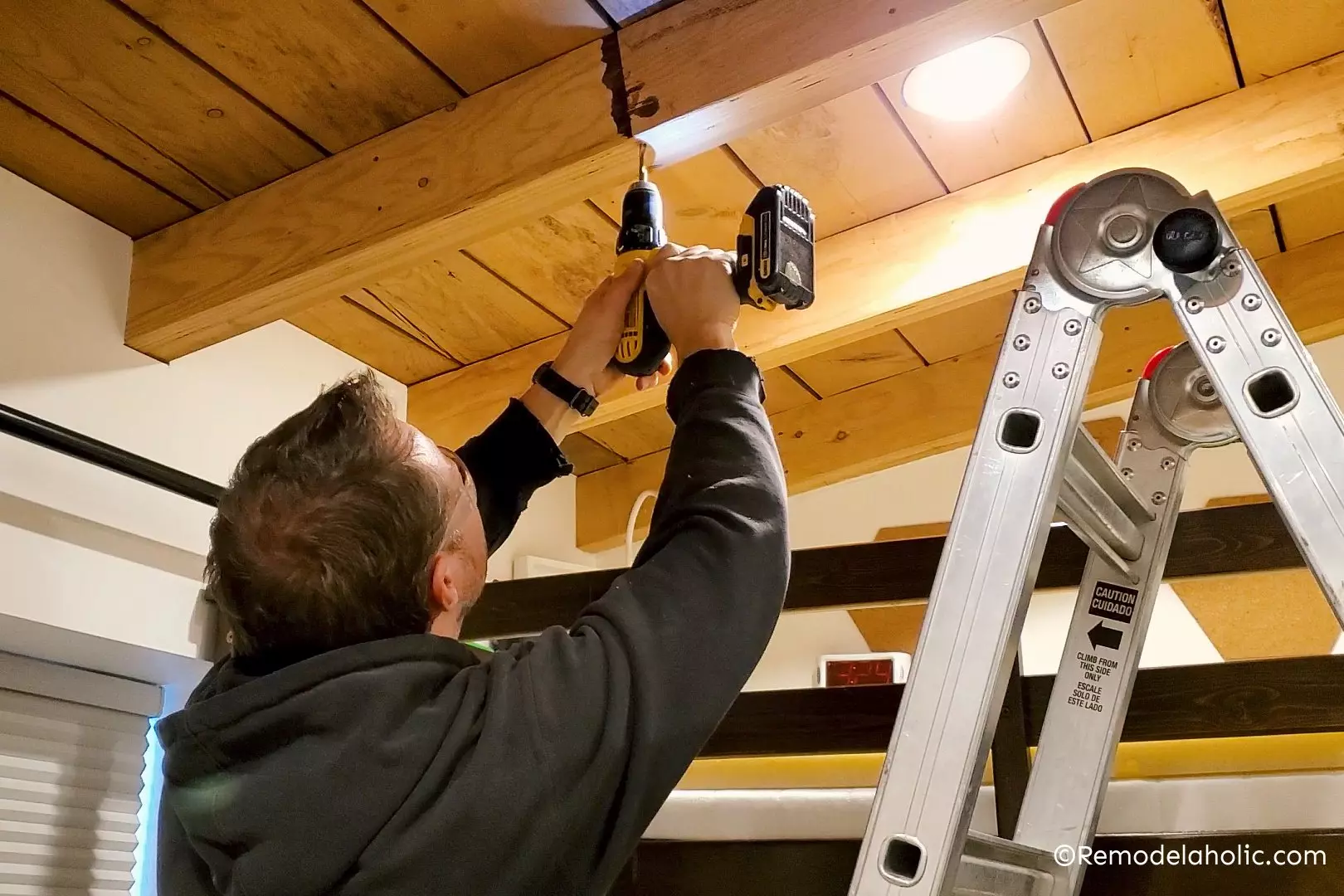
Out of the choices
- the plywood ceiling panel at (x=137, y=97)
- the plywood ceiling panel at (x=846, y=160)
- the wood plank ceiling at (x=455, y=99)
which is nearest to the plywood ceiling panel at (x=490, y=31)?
the wood plank ceiling at (x=455, y=99)

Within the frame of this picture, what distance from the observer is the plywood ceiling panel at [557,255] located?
2.05 metres

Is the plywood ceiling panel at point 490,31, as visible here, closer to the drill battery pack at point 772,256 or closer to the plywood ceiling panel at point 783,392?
the drill battery pack at point 772,256

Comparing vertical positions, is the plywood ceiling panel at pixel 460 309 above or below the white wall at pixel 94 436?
above

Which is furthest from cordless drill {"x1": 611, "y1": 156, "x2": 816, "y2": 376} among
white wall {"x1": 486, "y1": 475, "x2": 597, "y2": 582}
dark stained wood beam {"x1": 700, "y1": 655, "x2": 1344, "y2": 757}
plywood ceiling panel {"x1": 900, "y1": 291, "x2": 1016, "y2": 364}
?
white wall {"x1": 486, "y1": 475, "x2": 597, "y2": 582}

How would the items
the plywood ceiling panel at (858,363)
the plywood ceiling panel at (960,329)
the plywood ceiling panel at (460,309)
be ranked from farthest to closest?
the plywood ceiling panel at (858,363), the plywood ceiling panel at (960,329), the plywood ceiling panel at (460,309)

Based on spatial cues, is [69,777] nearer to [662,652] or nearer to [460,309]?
[460,309]

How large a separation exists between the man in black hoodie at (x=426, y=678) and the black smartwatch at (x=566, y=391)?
11.4 inches

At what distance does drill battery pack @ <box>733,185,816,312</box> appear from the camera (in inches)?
39.1

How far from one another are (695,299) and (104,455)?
43.3 inches

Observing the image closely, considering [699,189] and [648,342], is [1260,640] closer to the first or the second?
[699,189]

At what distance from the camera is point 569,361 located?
1202mm

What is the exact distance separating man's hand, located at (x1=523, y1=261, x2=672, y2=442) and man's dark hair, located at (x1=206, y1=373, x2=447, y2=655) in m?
0.33

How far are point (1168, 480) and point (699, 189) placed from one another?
1042 millimetres

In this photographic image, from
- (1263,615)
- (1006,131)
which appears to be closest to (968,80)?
(1006,131)
